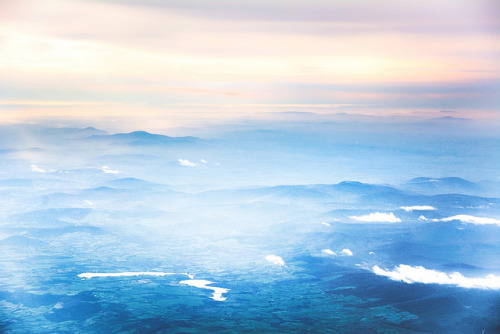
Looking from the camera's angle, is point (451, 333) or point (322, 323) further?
point (322, 323)

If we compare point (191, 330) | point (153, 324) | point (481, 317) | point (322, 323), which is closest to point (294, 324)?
point (322, 323)

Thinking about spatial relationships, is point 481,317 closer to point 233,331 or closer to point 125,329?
point 233,331

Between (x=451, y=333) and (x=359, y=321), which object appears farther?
(x=359, y=321)

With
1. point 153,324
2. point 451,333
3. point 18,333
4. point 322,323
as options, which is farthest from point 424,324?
point 18,333

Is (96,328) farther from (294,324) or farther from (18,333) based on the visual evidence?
(294,324)

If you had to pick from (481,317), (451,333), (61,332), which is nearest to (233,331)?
(61,332)

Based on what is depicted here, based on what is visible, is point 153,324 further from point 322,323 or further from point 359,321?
point 359,321
